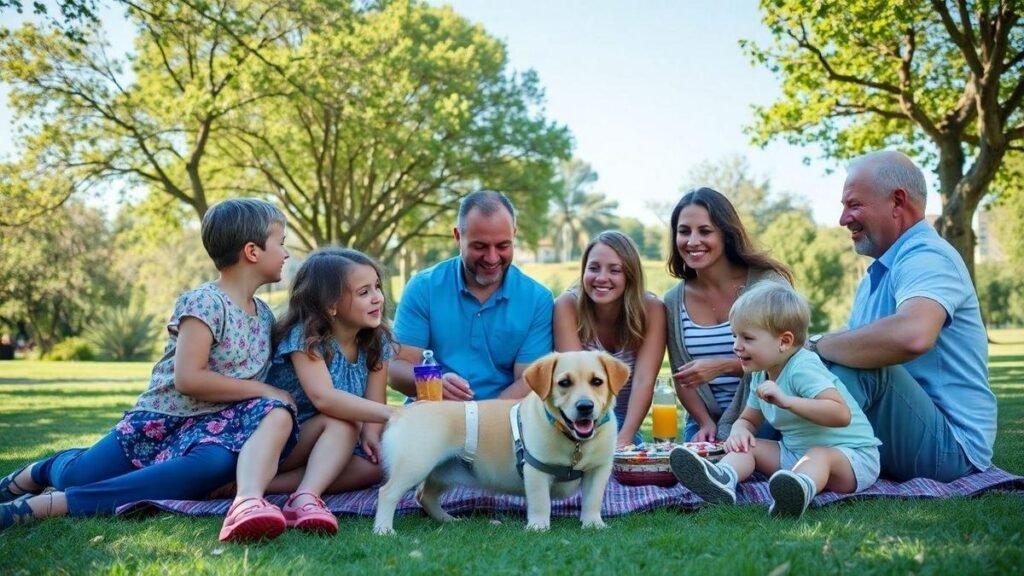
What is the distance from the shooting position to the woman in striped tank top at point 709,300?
592 centimetres

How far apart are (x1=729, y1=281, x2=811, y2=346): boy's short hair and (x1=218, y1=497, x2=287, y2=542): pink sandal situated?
2.61 metres

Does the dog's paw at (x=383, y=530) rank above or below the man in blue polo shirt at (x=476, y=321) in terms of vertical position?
below

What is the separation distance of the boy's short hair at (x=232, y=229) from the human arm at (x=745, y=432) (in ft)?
9.59

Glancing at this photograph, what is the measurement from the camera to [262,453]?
4.39 meters

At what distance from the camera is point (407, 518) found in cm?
469

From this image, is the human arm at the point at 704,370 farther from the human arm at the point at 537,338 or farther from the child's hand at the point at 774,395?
the child's hand at the point at 774,395

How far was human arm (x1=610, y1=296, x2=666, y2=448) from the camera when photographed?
5.79 meters

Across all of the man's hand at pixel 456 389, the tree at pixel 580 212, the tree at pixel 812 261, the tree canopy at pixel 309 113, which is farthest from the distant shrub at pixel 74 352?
the tree at pixel 580 212

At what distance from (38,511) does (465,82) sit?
26249 mm

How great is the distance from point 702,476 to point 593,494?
1.87 feet

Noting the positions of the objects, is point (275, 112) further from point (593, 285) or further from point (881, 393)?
point (881, 393)

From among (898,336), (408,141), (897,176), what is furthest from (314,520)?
(408,141)

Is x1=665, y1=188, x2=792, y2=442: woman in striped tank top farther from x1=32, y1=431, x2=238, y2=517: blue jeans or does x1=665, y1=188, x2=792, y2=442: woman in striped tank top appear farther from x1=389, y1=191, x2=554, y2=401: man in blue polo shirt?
x1=32, y1=431, x2=238, y2=517: blue jeans

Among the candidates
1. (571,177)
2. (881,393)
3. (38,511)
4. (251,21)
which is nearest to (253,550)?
(38,511)
